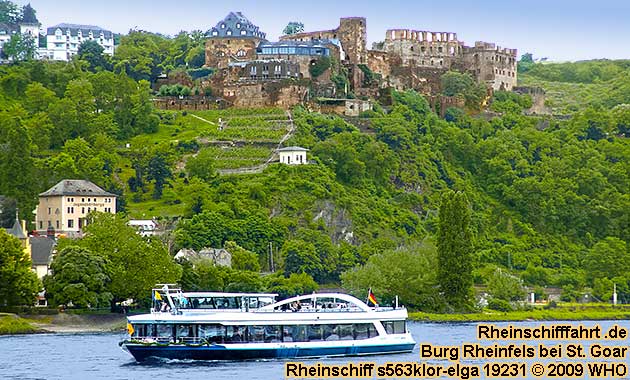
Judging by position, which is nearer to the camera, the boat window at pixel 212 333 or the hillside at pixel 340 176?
the boat window at pixel 212 333

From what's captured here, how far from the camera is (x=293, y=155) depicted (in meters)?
165

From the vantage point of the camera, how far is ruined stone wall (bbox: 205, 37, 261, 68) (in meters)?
188

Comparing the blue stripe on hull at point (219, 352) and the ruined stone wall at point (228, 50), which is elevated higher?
the ruined stone wall at point (228, 50)

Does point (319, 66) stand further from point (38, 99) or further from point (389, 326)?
point (389, 326)

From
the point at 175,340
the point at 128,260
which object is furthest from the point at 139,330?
the point at 128,260

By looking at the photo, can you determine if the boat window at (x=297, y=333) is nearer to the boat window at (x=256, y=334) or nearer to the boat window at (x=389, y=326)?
the boat window at (x=256, y=334)

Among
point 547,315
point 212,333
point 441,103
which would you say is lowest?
point 547,315

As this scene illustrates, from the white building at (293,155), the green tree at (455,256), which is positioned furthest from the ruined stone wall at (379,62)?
the green tree at (455,256)

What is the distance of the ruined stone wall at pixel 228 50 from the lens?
18762 centimetres

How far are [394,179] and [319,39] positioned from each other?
73.4 feet

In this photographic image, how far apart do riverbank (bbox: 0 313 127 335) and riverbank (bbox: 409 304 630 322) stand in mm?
24563

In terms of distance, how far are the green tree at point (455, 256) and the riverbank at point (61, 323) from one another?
2661cm

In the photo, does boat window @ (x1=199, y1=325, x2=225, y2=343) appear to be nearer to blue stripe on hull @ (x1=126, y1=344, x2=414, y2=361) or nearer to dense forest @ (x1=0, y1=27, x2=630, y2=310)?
blue stripe on hull @ (x1=126, y1=344, x2=414, y2=361)

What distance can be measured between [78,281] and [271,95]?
60.5 m
